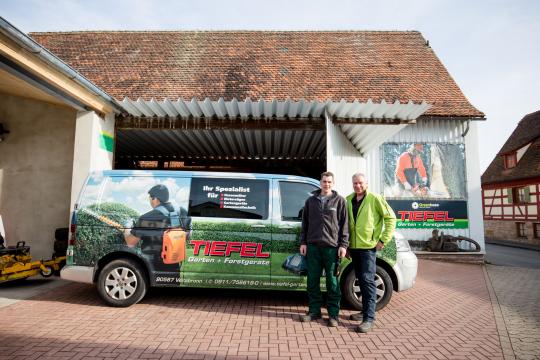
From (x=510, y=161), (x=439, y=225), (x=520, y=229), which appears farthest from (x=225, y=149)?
(x=510, y=161)

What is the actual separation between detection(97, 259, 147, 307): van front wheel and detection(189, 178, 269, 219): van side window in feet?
3.96

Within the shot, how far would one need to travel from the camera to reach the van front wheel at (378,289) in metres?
4.64

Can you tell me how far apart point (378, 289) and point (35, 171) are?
7.50m

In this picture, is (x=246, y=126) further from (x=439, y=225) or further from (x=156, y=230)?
(x=439, y=225)

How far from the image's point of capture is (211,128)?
7.22m

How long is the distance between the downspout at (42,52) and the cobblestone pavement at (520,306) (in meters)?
7.07

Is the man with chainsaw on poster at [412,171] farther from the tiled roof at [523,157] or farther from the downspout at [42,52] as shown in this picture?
the tiled roof at [523,157]

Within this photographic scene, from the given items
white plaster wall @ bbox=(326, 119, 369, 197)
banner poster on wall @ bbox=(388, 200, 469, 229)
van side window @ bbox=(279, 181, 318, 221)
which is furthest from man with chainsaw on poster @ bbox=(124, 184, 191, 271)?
banner poster on wall @ bbox=(388, 200, 469, 229)

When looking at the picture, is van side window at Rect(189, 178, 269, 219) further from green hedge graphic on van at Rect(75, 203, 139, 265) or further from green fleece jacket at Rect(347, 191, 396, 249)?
green fleece jacket at Rect(347, 191, 396, 249)

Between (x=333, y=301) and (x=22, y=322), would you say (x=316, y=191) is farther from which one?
(x=22, y=322)

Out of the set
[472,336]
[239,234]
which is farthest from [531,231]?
[239,234]

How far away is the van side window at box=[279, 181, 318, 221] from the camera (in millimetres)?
4793

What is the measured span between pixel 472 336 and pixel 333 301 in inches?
67.4

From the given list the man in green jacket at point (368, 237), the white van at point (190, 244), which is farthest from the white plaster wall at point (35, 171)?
the man in green jacket at point (368, 237)
